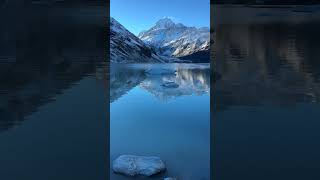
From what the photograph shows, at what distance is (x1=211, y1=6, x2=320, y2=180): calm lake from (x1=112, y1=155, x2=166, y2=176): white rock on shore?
1212 millimetres

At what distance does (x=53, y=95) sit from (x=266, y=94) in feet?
6.55

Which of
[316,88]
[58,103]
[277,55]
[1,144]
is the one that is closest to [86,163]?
[58,103]

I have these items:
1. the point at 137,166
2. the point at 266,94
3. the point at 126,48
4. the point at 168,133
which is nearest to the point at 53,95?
the point at 137,166

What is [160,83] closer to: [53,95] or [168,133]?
[168,133]

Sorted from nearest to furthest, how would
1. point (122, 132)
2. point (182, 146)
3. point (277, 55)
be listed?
point (277, 55) → point (182, 146) → point (122, 132)

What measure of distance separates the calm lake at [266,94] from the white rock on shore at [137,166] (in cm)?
121

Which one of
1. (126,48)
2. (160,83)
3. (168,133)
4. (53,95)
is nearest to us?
(53,95)

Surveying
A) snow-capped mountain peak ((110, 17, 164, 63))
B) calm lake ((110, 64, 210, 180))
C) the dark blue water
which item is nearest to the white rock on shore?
calm lake ((110, 64, 210, 180))

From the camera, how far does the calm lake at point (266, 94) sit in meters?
2.84

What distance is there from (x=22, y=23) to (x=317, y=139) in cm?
293

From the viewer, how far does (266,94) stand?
3062 mm

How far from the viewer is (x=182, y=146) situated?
17.0 ft

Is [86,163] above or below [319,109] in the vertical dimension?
below

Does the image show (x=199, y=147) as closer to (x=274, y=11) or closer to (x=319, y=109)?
(x=319, y=109)
